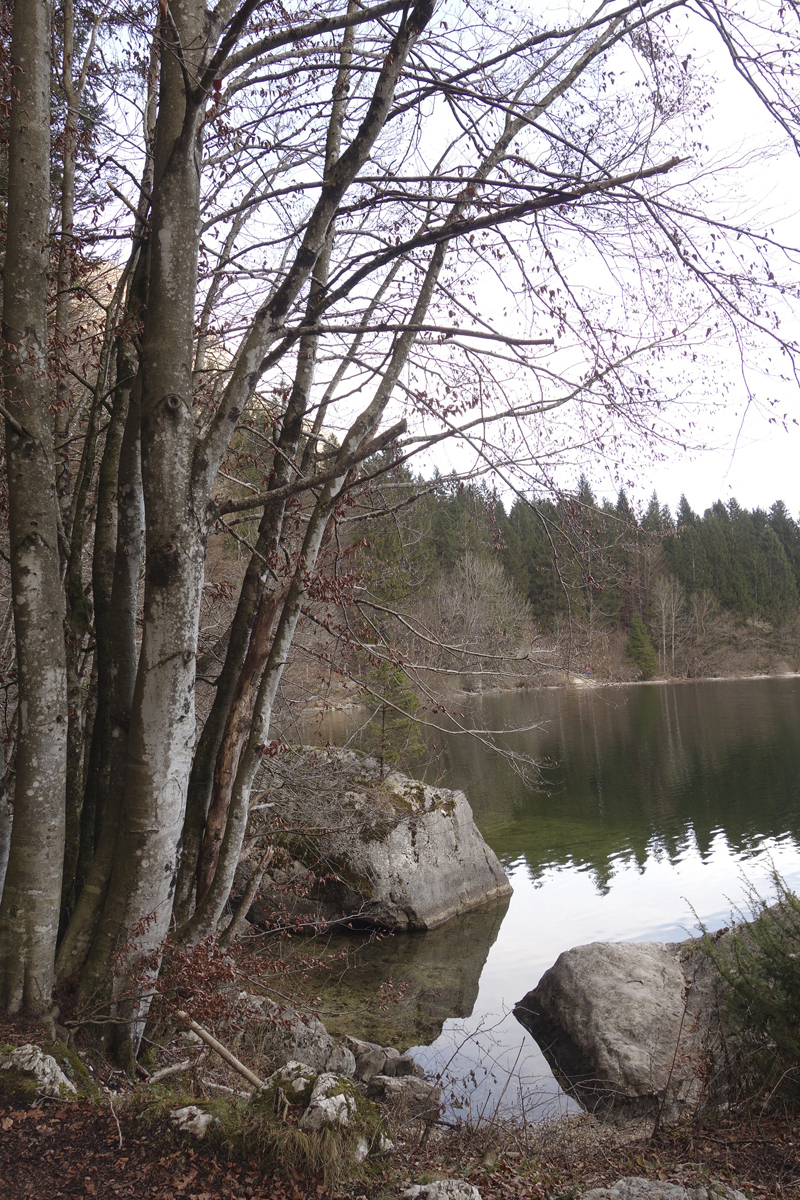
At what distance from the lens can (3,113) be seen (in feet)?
13.3

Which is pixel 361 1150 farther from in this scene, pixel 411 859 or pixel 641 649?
pixel 641 649

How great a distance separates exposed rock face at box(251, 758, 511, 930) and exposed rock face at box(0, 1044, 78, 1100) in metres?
5.92

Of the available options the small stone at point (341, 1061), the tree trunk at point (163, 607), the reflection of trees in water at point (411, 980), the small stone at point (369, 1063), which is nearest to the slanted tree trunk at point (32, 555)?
the tree trunk at point (163, 607)

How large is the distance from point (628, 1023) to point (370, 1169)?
14.8 feet

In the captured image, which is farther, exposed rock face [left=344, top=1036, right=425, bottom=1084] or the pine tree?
the pine tree

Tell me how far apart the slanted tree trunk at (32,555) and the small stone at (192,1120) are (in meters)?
0.95

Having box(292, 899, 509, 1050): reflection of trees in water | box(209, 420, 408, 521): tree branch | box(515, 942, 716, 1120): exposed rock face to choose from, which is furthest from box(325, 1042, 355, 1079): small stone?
box(209, 420, 408, 521): tree branch

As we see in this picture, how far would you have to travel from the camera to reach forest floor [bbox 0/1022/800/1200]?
8.82 feet

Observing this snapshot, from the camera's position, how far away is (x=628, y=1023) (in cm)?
664

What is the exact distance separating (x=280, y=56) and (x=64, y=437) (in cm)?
281

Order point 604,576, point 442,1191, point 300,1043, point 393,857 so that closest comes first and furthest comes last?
point 442,1191, point 604,576, point 300,1043, point 393,857

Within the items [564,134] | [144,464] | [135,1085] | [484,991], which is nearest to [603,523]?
[564,134]

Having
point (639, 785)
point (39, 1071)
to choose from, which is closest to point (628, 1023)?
point (39, 1071)

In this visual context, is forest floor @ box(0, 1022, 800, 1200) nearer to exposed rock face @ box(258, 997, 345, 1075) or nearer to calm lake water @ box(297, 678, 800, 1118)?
calm lake water @ box(297, 678, 800, 1118)
